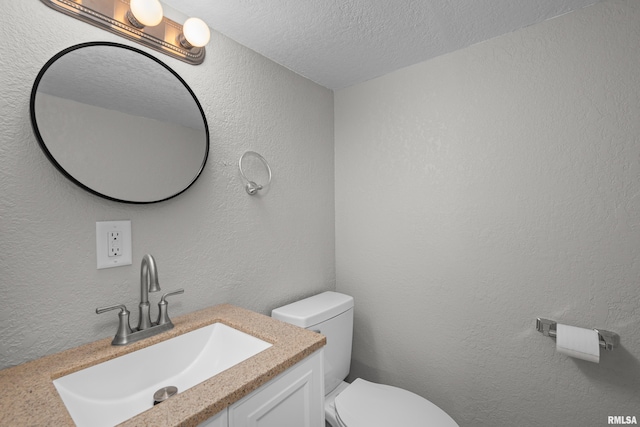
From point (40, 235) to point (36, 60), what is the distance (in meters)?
0.53

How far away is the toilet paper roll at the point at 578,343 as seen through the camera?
1.10m

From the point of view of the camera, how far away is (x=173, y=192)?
1.13 m

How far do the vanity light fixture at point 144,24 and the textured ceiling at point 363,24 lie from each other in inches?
4.6

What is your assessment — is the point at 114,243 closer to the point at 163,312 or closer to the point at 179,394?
the point at 163,312

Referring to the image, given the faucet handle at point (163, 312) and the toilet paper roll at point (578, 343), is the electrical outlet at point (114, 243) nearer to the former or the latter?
the faucet handle at point (163, 312)

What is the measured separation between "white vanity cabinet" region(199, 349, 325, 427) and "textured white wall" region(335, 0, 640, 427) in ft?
2.82

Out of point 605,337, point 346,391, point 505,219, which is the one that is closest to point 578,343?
point 605,337

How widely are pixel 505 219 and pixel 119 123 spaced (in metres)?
1.65

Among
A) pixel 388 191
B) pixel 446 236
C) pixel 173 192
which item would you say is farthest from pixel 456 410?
pixel 173 192

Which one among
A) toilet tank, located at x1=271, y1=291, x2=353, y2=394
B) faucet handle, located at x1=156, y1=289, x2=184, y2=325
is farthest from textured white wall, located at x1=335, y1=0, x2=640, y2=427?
faucet handle, located at x1=156, y1=289, x2=184, y2=325

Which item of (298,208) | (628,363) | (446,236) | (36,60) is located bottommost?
(628,363)

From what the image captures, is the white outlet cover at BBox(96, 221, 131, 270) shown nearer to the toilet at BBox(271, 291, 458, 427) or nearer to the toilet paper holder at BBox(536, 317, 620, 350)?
the toilet at BBox(271, 291, 458, 427)

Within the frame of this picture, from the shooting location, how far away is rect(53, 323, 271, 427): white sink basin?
81cm

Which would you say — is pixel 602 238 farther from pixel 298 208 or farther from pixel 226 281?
pixel 226 281
